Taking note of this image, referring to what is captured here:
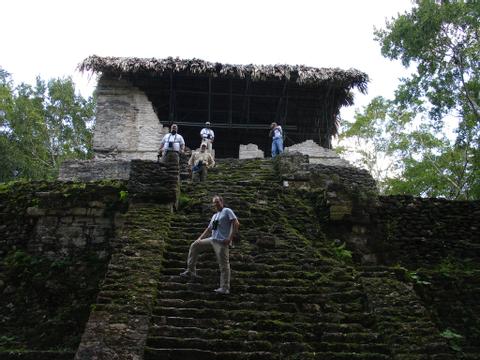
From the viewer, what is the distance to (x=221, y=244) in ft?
20.2

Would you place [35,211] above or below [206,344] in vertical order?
above

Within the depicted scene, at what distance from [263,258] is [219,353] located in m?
2.04

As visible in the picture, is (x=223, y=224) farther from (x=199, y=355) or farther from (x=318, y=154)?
(x=318, y=154)

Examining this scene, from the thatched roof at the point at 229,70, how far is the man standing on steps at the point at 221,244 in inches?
345

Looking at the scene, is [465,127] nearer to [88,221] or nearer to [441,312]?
[441,312]

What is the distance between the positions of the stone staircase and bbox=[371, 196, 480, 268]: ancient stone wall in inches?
72.9

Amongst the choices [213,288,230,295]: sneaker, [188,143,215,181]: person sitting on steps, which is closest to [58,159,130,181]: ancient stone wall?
[188,143,215,181]: person sitting on steps

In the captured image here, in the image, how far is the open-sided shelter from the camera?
564 inches

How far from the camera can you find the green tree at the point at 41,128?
21953 mm

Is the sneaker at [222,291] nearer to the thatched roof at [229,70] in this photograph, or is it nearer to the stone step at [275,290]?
the stone step at [275,290]

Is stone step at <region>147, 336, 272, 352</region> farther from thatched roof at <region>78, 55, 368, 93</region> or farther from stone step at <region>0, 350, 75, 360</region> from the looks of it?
thatched roof at <region>78, 55, 368, 93</region>

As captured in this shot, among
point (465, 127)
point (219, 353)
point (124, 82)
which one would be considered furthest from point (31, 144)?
point (219, 353)

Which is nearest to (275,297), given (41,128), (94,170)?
(94,170)

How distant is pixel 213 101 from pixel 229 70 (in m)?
1.85
